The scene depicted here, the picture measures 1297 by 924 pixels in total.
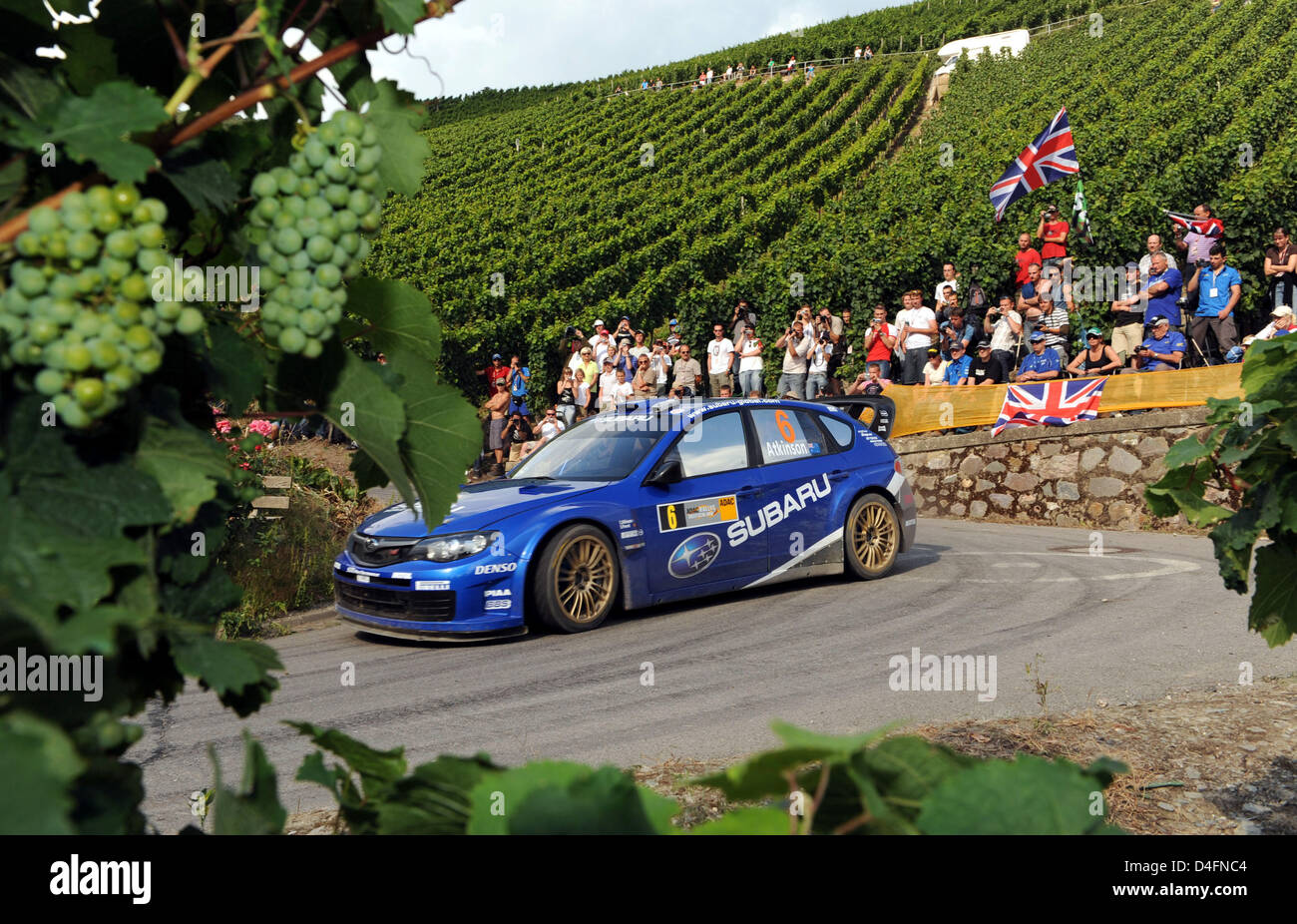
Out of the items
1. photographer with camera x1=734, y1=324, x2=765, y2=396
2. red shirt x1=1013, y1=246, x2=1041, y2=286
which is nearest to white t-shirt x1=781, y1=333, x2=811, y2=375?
photographer with camera x1=734, y1=324, x2=765, y2=396

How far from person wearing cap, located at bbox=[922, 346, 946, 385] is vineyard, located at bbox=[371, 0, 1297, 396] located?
16.2 ft

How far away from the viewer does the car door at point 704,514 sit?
8812 mm

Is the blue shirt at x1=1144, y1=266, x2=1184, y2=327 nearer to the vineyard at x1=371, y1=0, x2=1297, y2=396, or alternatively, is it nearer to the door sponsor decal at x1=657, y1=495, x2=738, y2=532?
the vineyard at x1=371, y1=0, x2=1297, y2=396

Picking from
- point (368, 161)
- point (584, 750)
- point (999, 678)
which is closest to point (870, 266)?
point (999, 678)

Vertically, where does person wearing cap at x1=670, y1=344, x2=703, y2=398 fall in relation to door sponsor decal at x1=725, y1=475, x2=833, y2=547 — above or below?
above

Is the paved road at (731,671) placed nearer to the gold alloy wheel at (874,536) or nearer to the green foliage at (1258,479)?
the gold alloy wheel at (874,536)

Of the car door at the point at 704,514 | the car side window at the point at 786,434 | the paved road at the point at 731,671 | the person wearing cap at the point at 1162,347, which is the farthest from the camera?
the person wearing cap at the point at 1162,347

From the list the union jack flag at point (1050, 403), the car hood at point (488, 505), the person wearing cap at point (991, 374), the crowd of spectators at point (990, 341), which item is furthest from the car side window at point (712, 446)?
the person wearing cap at point (991, 374)

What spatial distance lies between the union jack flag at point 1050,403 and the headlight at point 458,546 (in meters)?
10.6

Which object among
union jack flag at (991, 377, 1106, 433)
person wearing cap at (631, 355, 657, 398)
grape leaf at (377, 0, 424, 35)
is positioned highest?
person wearing cap at (631, 355, 657, 398)

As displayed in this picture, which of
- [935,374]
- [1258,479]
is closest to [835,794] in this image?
[1258,479]

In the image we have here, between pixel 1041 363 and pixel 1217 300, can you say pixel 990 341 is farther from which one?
pixel 1217 300

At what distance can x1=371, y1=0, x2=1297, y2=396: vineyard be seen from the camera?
25953 millimetres

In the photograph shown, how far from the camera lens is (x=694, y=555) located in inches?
353
